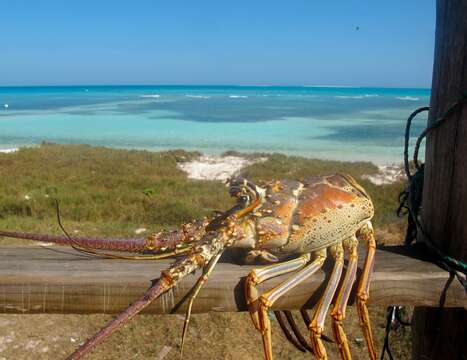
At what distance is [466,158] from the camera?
1.76m

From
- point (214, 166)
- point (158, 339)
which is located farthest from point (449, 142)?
point (214, 166)

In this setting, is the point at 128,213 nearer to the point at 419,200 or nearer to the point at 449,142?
the point at 419,200

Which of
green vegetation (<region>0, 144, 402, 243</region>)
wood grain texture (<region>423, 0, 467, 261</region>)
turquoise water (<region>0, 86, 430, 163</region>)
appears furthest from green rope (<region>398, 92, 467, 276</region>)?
turquoise water (<region>0, 86, 430, 163</region>)

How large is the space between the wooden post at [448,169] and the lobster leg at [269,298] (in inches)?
23.7

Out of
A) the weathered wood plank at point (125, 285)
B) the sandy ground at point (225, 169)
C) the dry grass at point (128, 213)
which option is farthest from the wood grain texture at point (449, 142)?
the sandy ground at point (225, 169)

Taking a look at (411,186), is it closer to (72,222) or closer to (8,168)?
(72,222)

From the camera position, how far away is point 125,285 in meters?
1.68

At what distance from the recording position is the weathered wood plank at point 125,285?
5.46 feet

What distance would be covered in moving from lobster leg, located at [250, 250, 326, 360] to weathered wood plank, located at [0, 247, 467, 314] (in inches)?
2.5

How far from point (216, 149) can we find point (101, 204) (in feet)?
62.5

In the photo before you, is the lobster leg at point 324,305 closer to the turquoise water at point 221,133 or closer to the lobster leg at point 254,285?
the lobster leg at point 254,285

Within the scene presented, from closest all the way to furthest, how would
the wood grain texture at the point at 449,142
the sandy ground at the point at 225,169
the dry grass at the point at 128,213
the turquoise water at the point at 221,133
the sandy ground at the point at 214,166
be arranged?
the wood grain texture at the point at 449,142 < the dry grass at the point at 128,213 < the sandy ground at the point at 225,169 < the sandy ground at the point at 214,166 < the turquoise water at the point at 221,133

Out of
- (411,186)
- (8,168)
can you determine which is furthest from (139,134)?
(411,186)

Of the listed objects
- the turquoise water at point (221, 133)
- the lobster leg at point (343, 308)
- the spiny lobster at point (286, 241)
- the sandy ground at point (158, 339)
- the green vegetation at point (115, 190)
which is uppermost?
the spiny lobster at point (286, 241)
